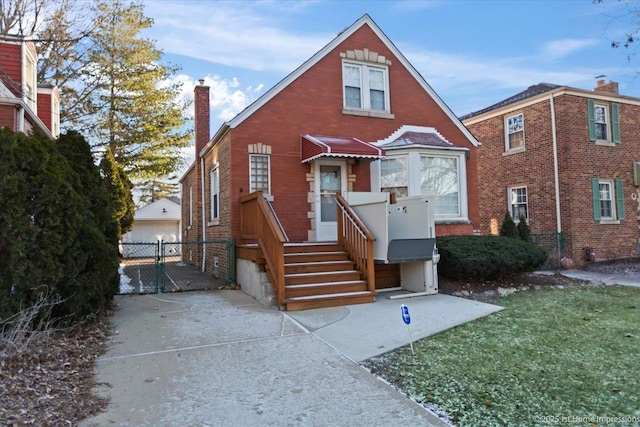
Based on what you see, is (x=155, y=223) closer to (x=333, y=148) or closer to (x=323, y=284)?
(x=333, y=148)

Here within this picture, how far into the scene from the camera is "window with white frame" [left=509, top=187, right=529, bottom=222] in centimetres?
1706

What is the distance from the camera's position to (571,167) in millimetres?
15398

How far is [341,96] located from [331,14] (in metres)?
2.57

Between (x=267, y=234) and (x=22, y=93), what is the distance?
202 inches

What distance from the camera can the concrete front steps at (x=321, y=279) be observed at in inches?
305

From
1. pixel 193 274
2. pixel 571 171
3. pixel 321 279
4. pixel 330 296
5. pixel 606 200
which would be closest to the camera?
pixel 330 296

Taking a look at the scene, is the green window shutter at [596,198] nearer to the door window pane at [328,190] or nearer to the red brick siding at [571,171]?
the red brick siding at [571,171]

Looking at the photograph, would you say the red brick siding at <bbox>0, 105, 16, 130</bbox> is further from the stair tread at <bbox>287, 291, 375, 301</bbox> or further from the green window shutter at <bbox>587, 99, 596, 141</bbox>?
the green window shutter at <bbox>587, 99, 596, 141</bbox>

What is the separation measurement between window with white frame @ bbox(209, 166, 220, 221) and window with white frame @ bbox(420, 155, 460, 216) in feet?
18.7

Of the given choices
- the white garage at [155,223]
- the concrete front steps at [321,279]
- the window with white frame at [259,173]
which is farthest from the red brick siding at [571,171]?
the white garage at [155,223]

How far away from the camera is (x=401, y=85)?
41.6ft

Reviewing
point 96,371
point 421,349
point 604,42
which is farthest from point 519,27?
point 96,371

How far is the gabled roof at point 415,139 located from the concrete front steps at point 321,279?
378cm

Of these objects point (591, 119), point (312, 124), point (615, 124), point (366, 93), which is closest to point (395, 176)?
point (366, 93)
